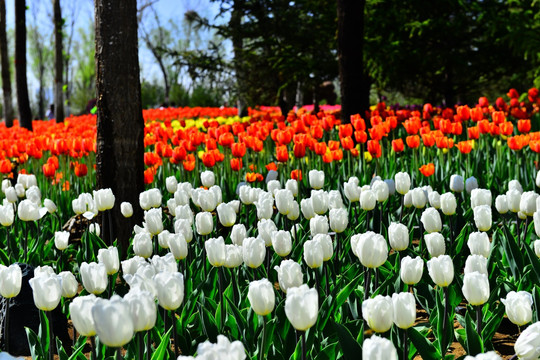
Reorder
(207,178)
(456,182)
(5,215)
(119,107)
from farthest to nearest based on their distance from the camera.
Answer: (119,107) → (207,178) → (456,182) → (5,215)

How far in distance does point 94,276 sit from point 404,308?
1076 millimetres

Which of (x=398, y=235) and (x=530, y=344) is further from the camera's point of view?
(x=398, y=235)

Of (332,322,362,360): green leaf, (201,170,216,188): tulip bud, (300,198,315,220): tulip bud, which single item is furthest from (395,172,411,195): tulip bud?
(332,322,362,360): green leaf

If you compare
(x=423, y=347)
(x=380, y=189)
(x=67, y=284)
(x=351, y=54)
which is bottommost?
(x=423, y=347)

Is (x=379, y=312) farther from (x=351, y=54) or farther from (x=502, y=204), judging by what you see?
(x=351, y=54)

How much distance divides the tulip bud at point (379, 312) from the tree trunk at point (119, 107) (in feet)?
9.32

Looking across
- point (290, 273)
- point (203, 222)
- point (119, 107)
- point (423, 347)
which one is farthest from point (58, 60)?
point (423, 347)

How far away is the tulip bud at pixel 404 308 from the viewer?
1.71 meters

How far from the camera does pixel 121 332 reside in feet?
4.67

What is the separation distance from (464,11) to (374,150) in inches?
330

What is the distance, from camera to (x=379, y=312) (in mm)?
1701

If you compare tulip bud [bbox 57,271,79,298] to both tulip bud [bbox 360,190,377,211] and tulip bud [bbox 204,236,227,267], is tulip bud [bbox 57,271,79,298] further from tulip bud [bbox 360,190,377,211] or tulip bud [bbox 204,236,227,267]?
tulip bud [bbox 360,190,377,211]

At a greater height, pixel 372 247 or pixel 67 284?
pixel 372 247

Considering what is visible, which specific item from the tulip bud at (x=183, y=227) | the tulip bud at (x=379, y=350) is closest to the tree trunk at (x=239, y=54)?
the tulip bud at (x=183, y=227)
